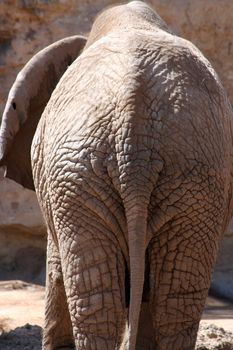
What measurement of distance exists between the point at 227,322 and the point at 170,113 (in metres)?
3.42

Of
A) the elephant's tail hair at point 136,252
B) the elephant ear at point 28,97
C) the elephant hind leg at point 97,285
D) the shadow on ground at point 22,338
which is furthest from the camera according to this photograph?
the shadow on ground at point 22,338

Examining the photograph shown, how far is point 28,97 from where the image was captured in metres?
5.39

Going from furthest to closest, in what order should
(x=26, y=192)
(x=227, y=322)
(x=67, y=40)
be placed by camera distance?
(x=26, y=192)
(x=227, y=322)
(x=67, y=40)

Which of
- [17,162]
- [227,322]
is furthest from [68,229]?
[227,322]

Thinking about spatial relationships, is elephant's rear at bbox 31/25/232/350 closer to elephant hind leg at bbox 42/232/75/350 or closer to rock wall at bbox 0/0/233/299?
elephant hind leg at bbox 42/232/75/350

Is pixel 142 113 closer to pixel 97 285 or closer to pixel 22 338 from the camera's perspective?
pixel 97 285

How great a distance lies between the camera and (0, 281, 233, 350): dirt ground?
19.7 feet

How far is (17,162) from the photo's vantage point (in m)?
5.70

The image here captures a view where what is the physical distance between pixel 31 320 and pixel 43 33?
2.68 m

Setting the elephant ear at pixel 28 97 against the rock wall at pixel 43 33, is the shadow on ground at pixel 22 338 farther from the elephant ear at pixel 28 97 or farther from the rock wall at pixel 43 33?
the rock wall at pixel 43 33

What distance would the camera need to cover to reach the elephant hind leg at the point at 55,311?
4.87 meters

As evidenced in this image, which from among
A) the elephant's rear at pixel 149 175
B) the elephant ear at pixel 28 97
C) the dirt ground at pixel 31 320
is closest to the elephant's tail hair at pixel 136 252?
the elephant's rear at pixel 149 175

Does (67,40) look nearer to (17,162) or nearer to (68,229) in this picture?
(17,162)

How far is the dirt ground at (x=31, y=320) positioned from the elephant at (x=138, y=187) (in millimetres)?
1690
